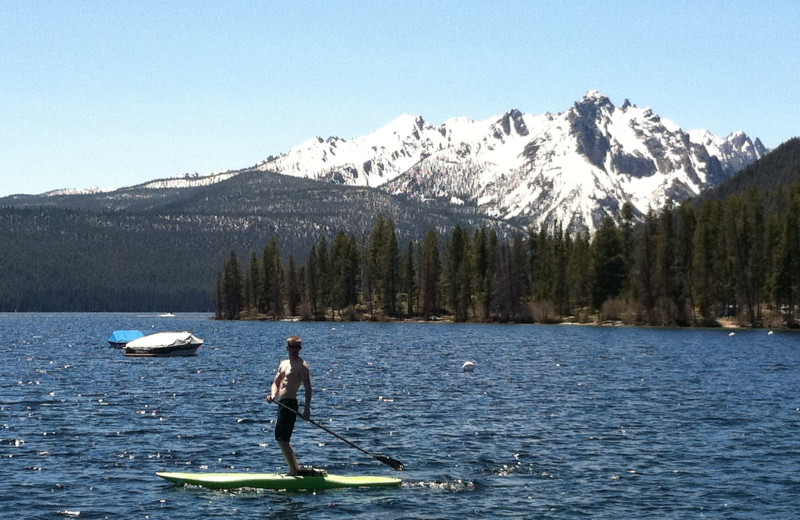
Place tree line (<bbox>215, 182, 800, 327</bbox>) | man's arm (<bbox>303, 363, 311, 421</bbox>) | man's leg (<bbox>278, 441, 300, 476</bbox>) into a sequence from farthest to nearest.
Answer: tree line (<bbox>215, 182, 800, 327</bbox>) < man's leg (<bbox>278, 441, 300, 476</bbox>) < man's arm (<bbox>303, 363, 311, 421</bbox>)

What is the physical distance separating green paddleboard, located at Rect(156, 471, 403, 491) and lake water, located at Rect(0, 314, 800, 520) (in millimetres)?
344

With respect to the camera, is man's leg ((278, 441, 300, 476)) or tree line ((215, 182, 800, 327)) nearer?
man's leg ((278, 441, 300, 476))

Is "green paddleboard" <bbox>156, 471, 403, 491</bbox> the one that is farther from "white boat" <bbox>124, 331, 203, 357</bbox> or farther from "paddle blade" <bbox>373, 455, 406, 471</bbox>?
"white boat" <bbox>124, 331, 203, 357</bbox>

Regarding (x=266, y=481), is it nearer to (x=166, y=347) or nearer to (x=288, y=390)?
(x=288, y=390)

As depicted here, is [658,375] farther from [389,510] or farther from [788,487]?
[389,510]

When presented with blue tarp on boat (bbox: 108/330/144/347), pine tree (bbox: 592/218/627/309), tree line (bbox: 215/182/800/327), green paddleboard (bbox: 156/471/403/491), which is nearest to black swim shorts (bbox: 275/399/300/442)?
green paddleboard (bbox: 156/471/403/491)

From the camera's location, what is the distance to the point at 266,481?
100.0ft

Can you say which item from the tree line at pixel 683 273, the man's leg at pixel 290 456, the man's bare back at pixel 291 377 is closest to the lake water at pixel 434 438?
the man's leg at pixel 290 456

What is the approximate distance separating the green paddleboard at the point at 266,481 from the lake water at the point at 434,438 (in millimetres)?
344

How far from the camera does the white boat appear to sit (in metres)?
97.9

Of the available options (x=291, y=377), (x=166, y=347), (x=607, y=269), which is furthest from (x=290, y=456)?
(x=607, y=269)

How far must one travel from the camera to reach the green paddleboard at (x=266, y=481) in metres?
30.5

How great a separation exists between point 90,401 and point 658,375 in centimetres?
3977

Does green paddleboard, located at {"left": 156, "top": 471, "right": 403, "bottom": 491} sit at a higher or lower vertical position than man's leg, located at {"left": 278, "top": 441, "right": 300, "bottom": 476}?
lower
